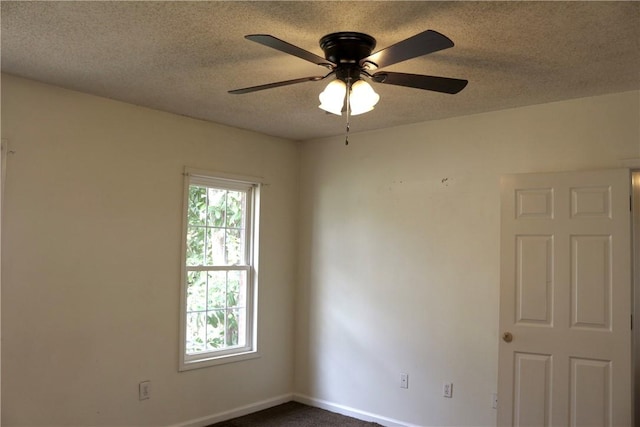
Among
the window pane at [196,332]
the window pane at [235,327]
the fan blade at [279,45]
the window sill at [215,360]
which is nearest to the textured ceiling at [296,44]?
the fan blade at [279,45]

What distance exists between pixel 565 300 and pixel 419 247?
3.96 feet

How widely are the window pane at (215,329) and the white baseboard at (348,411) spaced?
39.6 inches

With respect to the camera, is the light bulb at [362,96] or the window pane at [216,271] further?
the window pane at [216,271]

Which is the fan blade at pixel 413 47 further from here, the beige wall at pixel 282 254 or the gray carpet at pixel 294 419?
the gray carpet at pixel 294 419

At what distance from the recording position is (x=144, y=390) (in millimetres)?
3938

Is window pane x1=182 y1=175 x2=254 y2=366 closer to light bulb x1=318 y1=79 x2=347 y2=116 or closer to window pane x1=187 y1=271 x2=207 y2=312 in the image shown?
window pane x1=187 y1=271 x2=207 y2=312

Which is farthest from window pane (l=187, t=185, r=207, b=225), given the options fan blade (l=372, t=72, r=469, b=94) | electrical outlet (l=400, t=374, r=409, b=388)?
fan blade (l=372, t=72, r=469, b=94)

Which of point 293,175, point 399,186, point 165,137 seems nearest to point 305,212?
point 293,175

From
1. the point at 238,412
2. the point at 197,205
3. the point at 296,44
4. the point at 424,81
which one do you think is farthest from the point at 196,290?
the point at 424,81

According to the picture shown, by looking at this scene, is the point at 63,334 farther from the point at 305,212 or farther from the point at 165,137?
the point at 305,212

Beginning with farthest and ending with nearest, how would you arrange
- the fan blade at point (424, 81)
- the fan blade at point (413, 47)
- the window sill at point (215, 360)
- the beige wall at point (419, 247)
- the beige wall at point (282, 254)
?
the window sill at point (215, 360) < the beige wall at point (419, 247) < the beige wall at point (282, 254) < the fan blade at point (424, 81) < the fan blade at point (413, 47)

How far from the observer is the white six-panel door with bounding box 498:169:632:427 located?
10.7ft

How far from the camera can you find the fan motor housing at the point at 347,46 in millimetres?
2467

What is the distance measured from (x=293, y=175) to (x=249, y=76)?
2.06m
